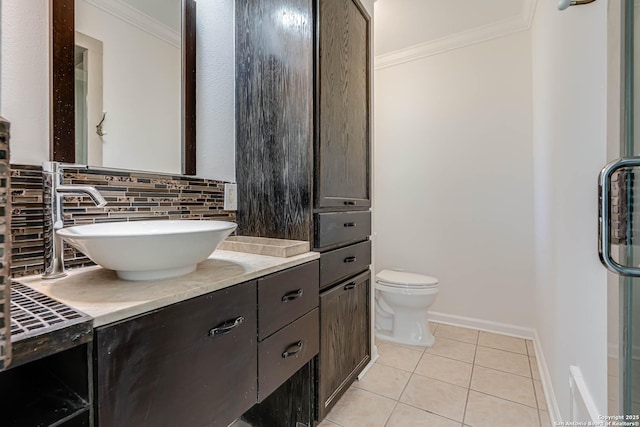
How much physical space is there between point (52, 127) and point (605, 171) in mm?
1459

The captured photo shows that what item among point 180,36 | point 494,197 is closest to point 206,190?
point 180,36

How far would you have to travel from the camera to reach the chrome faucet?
83cm

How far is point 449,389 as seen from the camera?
1658 mm

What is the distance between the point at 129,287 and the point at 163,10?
1.21 meters

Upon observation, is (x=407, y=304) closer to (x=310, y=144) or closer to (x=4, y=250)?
(x=310, y=144)

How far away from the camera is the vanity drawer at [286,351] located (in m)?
0.98

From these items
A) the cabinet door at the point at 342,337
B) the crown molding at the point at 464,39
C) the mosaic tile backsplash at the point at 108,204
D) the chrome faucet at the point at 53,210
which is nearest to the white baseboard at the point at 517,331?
the cabinet door at the point at 342,337

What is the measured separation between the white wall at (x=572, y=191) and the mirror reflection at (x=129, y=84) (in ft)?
5.04

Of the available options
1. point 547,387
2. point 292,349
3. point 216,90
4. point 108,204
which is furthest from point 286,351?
point 547,387

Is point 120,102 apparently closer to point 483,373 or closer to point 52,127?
point 52,127

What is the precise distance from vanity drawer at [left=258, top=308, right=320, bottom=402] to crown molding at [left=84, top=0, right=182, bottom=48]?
132 centimetres

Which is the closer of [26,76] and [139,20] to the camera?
[26,76]

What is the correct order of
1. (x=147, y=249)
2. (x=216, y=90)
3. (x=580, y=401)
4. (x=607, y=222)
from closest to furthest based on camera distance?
(x=607, y=222)
(x=147, y=249)
(x=580, y=401)
(x=216, y=90)

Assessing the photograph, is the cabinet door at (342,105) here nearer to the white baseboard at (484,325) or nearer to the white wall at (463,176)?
the white wall at (463,176)
